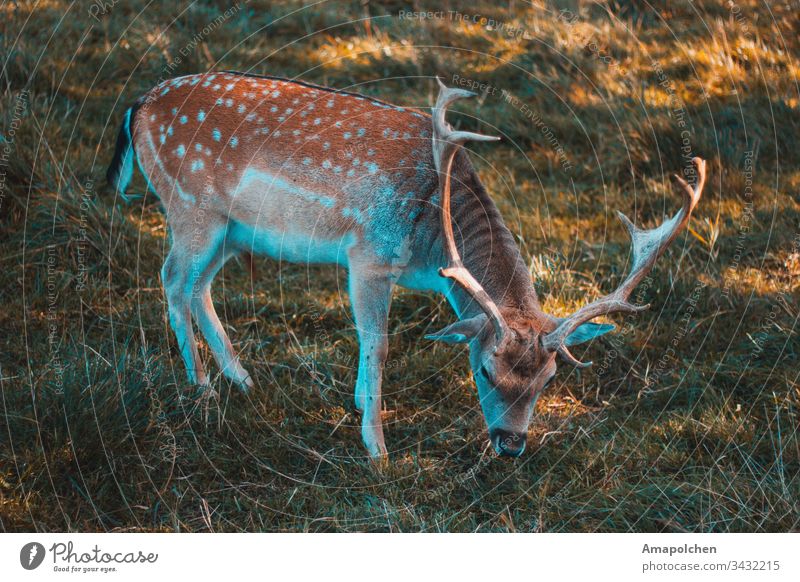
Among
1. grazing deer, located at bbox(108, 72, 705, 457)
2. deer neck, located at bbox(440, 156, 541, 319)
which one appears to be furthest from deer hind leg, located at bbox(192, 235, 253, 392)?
deer neck, located at bbox(440, 156, 541, 319)

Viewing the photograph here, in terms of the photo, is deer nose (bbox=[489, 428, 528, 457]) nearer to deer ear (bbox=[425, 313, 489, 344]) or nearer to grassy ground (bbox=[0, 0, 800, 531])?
grassy ground (bbox=[0, 0, 800, 531])

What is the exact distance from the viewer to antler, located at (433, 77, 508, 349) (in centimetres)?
439

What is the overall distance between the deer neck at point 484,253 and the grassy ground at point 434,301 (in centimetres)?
78

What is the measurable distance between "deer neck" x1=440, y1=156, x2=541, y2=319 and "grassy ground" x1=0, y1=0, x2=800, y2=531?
775 millimetres

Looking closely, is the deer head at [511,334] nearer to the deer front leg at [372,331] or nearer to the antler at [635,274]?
the antler at [635,274]

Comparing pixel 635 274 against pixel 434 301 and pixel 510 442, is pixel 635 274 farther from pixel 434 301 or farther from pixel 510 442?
pixel 434 301

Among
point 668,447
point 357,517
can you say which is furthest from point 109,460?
point 668,447

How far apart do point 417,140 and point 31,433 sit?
2456mm

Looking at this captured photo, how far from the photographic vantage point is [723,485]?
466 centimetres

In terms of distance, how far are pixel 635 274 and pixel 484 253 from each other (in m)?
0.78

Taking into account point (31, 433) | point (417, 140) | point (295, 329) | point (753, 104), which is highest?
point (417, 140)

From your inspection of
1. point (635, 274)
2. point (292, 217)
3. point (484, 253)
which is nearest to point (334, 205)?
point (292, 217)

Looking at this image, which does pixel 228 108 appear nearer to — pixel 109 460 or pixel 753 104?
pixel 109 460

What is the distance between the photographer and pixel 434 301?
19.7 feet
